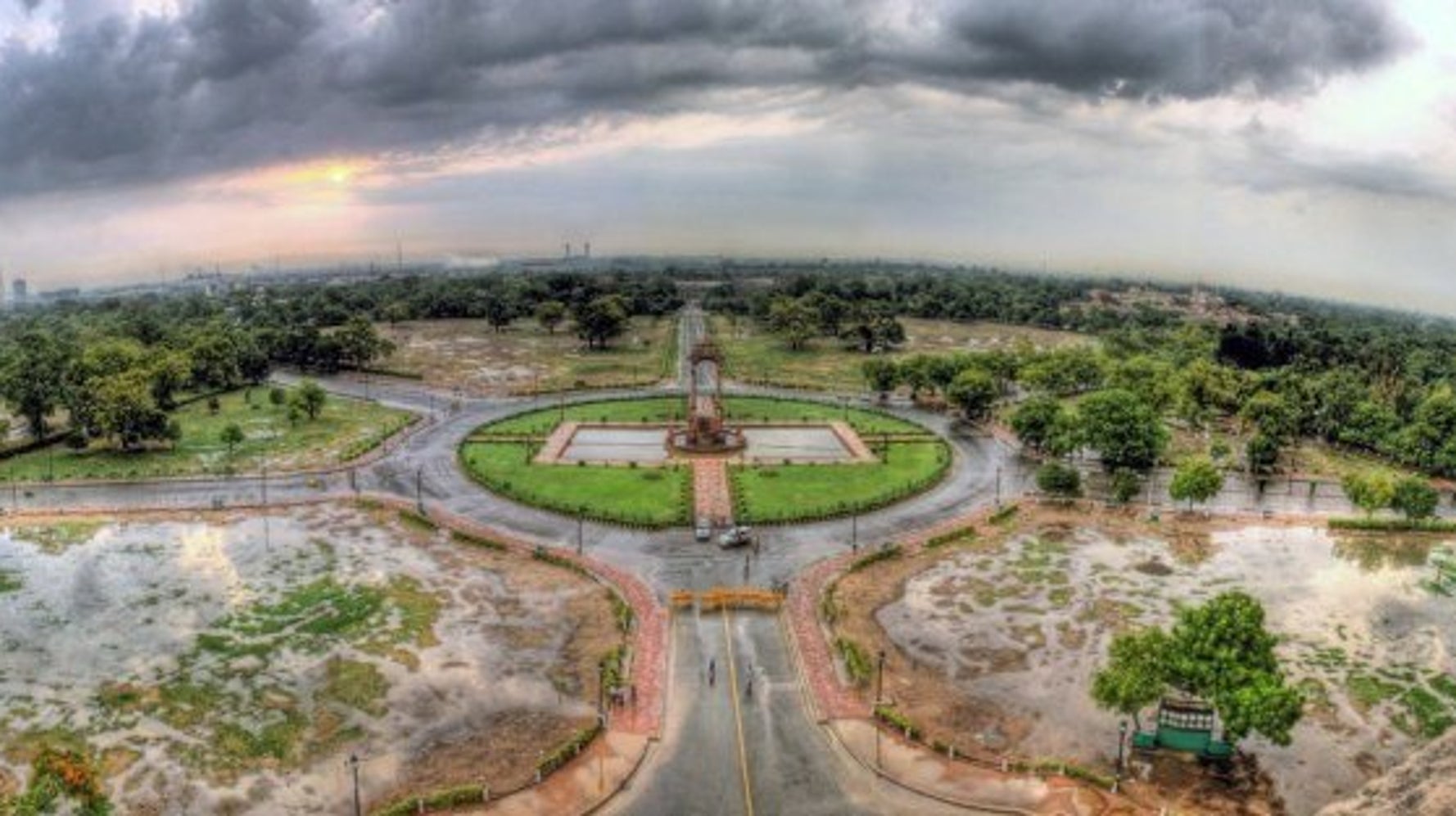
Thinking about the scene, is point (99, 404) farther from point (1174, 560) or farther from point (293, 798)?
point (1174, 560)

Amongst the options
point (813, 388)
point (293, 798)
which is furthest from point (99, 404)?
point (813, 388)

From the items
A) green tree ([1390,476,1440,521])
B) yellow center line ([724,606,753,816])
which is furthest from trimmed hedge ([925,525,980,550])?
green tree ([1390,476,1440,521])

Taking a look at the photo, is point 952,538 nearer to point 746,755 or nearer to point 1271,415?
point 746,755

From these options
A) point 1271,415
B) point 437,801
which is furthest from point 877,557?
point 1271,415

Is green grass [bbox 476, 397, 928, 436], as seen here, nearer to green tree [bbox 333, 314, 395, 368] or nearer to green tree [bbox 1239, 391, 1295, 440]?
green tree [bbox 1239, 391, 1295, 440]

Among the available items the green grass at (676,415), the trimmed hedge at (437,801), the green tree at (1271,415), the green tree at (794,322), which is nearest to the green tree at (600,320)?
the green tree at (794,322)

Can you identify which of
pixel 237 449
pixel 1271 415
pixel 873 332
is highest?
pixel 873 332

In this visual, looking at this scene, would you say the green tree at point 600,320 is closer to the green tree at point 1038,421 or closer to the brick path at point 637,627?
the green tree at point 1038,421
